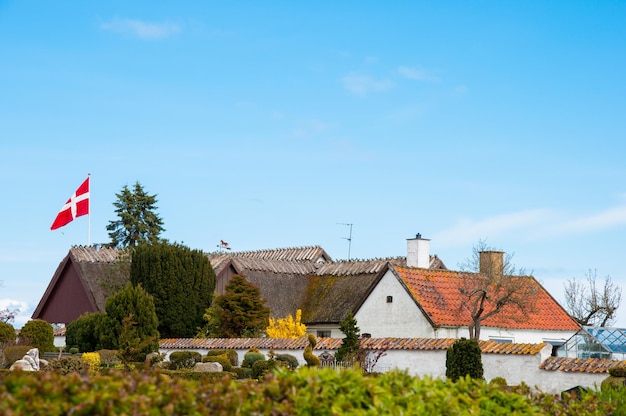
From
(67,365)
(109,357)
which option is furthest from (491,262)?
(67,365)

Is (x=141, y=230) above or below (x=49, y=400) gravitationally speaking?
above

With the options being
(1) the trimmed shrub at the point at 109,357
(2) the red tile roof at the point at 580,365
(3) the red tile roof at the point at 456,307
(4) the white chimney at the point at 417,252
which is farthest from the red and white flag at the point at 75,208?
(2) the red tile roof at the point at 580,365

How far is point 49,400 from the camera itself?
300 inches

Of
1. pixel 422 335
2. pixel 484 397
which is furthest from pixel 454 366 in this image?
pixel 484 397

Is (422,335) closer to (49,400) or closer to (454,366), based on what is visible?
(454,366)

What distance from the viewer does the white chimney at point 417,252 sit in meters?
46.2

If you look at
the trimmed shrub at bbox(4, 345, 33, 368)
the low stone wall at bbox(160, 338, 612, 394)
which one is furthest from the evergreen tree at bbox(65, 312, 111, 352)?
the low stone wall at bbox(160, 338, 612, 394)

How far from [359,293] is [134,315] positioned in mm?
12738

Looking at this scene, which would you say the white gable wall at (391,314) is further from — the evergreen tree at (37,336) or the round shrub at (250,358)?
the evergreen tree at (37,336)

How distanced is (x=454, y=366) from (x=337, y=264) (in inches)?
937

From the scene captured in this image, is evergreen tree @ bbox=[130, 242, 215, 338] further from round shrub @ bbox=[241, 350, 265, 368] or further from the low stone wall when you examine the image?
the low stone wall

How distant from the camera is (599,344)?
113 feet

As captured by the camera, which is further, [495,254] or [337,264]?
[337,264]

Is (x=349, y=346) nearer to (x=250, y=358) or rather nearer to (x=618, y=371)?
(x=250, y=358)
